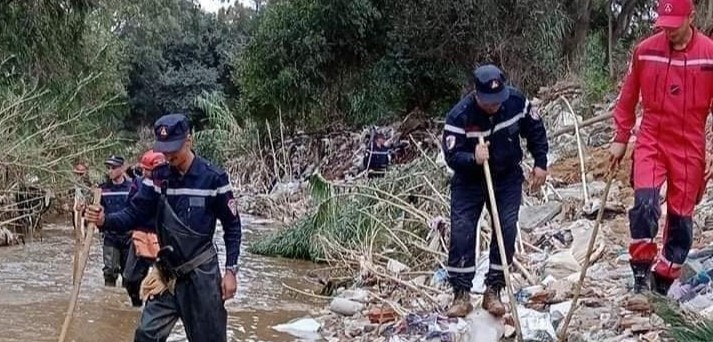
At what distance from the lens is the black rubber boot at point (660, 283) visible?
5.39m

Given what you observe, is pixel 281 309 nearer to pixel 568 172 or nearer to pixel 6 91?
pixel 568 172

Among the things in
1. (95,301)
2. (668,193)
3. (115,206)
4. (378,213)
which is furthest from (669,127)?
(95,301)

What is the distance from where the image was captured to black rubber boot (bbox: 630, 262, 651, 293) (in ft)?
17.6

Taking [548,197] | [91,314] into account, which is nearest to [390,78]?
[548,197]

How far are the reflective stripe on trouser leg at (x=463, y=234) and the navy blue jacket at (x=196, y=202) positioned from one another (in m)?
1.43

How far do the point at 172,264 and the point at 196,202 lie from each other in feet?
1.17

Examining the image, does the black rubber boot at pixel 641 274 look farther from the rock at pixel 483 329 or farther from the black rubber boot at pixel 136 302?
the black rubber boot at pixel 136 302

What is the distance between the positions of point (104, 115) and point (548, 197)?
12.9 metres

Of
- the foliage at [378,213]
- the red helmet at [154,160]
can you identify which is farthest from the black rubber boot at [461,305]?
the foliage at [378,213]

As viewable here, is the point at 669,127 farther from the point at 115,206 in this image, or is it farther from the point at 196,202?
the point at 115,206

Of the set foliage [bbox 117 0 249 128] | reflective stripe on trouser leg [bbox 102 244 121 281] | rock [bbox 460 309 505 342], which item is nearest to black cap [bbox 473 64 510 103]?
rock [bbox 460 309 505 342]

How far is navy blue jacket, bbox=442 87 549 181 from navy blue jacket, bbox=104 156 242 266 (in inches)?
55.4

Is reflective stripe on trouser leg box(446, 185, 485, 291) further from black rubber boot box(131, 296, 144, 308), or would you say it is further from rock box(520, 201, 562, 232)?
black rubber boot box(131, 296, 144, 308)

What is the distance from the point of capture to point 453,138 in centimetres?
577
